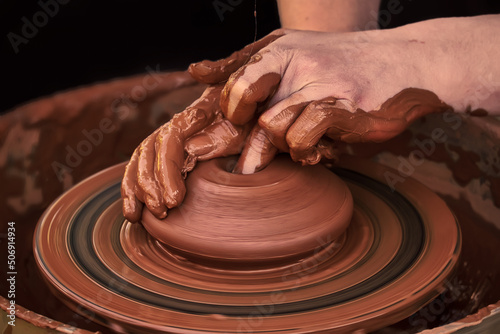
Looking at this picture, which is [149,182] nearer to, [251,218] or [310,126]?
[251,218]

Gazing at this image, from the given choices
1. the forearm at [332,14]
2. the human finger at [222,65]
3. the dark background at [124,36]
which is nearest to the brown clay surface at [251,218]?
the human finger at [222,65]

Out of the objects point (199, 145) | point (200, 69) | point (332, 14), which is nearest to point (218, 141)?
point (199, 145)

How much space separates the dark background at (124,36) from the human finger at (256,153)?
147 cm

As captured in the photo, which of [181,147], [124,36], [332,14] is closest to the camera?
[181,147]

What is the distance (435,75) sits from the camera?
1589mm

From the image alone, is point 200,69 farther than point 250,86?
Yes

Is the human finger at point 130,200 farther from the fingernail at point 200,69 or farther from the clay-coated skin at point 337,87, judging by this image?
the fingernail at point 200,69

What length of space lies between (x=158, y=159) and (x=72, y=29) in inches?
65.9

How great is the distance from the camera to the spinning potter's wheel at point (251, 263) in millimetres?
1253

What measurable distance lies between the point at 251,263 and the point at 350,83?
49cm

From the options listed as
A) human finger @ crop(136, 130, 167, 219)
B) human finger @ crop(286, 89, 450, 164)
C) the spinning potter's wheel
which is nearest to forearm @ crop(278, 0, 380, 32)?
human finger @ crop(286, 89, 450, 164)

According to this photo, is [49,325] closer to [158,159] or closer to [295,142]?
[158,159]

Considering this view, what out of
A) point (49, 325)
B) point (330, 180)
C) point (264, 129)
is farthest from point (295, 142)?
point (49, 325)

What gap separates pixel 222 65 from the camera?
1.59 m
